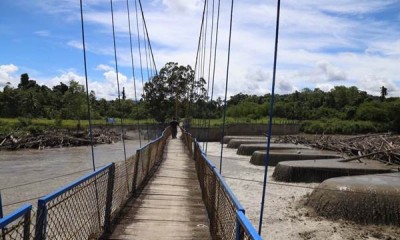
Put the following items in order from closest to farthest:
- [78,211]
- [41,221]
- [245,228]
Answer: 1. [245,228]
2. [41,221]
3. [78,211]

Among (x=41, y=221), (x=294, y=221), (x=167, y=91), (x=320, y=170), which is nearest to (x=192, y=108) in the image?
(x=167, y=91)

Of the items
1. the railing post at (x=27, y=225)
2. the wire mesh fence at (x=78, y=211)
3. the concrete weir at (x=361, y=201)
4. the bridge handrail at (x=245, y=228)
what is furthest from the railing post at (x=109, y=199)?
the concrete weir at (x=361, y=201)

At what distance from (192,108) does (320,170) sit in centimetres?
3660

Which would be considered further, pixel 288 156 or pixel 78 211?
pixel 288 156

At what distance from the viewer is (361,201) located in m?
10.2

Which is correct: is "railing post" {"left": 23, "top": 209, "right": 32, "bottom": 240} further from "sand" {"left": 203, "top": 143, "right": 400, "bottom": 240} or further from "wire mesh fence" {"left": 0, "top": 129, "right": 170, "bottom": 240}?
"sand" {"left": 203, "top": 143, "right": 400, "bottom": 240}

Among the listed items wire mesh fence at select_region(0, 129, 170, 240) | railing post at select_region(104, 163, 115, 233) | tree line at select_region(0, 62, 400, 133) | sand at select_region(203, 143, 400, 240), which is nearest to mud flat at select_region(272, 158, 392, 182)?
sand at select_region(203, 143, 400, 240)

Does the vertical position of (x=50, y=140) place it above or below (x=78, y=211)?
below

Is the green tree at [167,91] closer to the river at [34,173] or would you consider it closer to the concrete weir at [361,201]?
the river at [34,173]

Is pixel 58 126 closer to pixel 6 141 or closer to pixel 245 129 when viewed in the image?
pixel 6 141

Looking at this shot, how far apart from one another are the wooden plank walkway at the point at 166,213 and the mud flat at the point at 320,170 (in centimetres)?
597

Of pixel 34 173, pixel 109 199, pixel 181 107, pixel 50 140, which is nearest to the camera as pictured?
pixel 109 199

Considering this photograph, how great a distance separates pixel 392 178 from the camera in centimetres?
1180

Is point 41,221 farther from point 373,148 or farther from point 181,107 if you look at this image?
point 181,107
